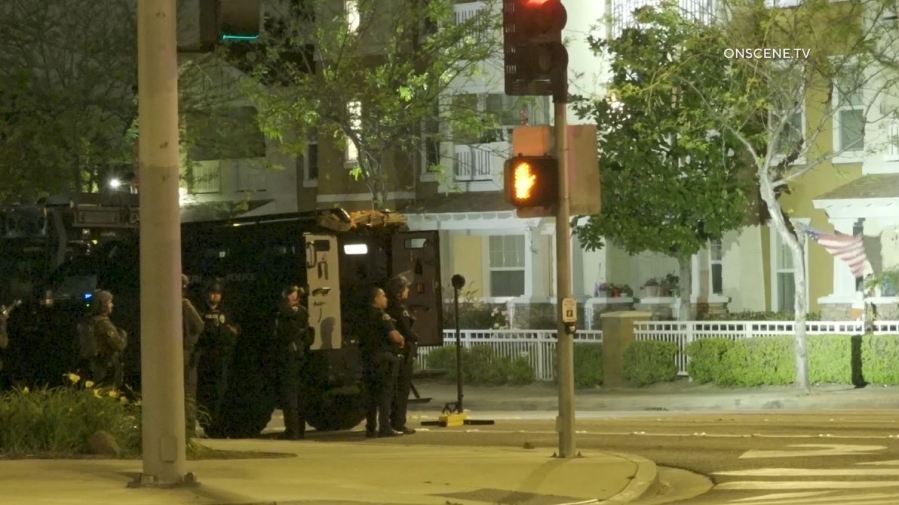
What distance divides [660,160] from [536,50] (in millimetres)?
18177

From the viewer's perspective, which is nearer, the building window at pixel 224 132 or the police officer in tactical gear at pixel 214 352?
the police officer in tactical gear at pixel 214 352

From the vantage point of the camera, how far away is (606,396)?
2695cm

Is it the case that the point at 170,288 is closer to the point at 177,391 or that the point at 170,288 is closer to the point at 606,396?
the point at 177,391

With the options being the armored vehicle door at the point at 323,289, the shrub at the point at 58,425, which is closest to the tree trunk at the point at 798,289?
the armored vehicle door at the point at 323,289

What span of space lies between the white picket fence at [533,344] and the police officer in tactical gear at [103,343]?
12631mm

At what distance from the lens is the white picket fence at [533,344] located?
97.3 ft

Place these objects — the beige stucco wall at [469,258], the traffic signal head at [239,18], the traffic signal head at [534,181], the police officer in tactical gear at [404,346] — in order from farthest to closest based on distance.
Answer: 1. the beige stucco wall at [469,258]
2. the police officer in tactical gear at [404,346]
3. the traffic signal head at [534,181]
4. the traffic signal head at [239,18]

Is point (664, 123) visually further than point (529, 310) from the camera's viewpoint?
No

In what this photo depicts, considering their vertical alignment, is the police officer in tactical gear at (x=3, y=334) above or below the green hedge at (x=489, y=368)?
above

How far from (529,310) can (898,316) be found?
30.1 feet

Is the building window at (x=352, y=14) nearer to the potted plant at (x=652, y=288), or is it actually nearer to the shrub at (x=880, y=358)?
the potted plant at (x=652, y=288)

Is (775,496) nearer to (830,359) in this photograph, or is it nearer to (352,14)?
(830,359)

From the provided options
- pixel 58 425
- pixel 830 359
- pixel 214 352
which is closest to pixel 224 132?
pixel 830 359

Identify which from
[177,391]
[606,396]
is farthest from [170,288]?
[606,396]
